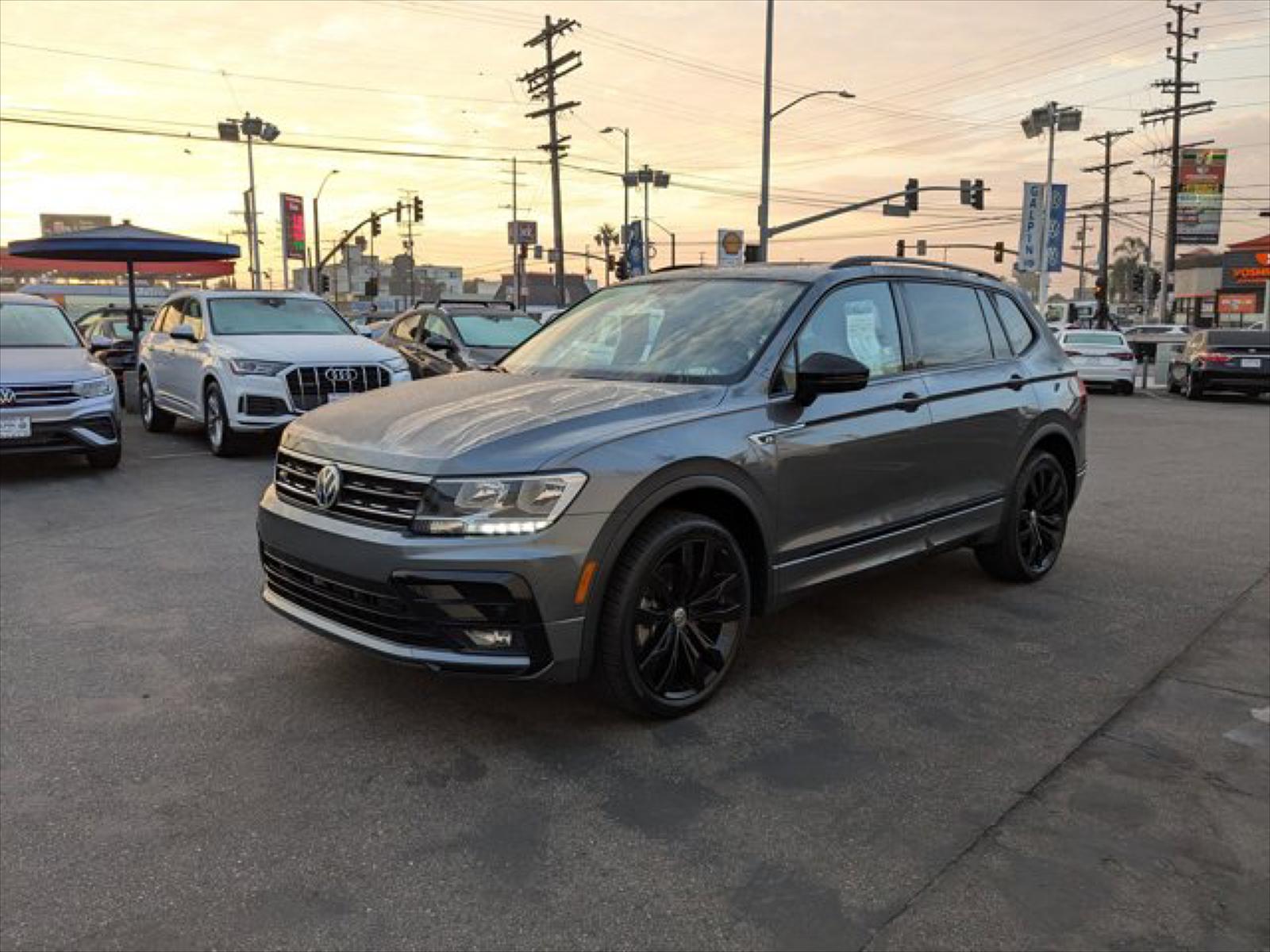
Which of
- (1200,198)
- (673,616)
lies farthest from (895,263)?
(1200,198)

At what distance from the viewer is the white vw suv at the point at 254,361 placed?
32.9ft

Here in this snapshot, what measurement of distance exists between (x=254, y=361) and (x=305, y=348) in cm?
57

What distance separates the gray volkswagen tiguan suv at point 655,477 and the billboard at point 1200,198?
1949 inches

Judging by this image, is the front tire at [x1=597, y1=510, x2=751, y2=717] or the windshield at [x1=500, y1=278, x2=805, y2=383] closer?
the front tire at [x1=597, y1=510, x2=751, y2=717]

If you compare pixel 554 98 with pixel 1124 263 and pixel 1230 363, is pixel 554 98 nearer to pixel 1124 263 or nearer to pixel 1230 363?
pixel 1230 363

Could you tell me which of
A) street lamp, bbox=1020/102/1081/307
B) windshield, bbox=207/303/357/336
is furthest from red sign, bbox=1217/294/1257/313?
windshield, bbox=207/303/357/336

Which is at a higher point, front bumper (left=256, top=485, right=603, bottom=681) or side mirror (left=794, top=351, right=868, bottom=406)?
side mirror (left=794, top=351, right=868, bottom=406)

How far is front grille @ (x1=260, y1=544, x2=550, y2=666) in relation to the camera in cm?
319

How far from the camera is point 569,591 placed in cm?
327

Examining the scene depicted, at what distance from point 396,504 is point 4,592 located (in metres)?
3.47

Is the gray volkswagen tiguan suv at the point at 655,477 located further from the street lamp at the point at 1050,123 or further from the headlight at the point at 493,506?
the street lamp at the point at 1050,123

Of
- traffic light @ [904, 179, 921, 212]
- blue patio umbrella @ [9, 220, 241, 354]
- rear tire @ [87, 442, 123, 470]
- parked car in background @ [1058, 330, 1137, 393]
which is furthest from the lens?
traffic light @ [904, 179, 921, 212]

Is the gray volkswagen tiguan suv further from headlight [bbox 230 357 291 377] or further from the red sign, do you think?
the red sign

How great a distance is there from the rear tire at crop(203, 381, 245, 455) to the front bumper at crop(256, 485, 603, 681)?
7566mm
